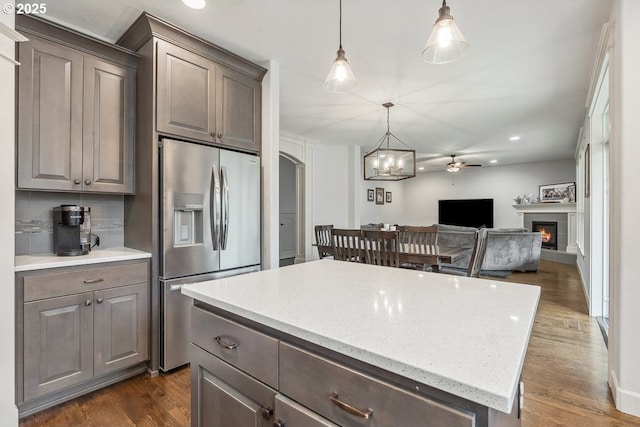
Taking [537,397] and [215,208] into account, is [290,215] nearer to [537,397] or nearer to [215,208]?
Result: [215,208]

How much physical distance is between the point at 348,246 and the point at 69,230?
7.51 ft

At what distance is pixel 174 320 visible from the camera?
2.21m

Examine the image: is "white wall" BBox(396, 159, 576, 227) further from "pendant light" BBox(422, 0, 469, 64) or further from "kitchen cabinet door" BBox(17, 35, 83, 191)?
"kitchen cabinet door" BBox(17, 35, 83, 191)

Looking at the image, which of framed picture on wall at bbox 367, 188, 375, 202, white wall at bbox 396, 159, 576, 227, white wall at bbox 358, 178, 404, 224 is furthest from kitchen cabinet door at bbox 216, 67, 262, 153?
white wall at bbox 396, 159, 576, 227

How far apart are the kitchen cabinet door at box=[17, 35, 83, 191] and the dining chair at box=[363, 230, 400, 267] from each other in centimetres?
235

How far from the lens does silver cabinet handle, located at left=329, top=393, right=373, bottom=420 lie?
0.69 metres

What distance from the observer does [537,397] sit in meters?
1.96

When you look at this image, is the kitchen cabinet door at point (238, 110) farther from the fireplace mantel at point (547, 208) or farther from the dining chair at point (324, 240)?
the fireplace mantel at point (547, 208)

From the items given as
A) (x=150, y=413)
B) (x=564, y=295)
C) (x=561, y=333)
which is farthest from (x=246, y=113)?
(x=564, y=295)

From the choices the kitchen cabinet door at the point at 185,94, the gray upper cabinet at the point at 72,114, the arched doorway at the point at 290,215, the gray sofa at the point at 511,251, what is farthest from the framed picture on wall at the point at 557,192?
the gray upper cabinet at the point at 72,114

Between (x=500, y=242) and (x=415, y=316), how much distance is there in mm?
5439

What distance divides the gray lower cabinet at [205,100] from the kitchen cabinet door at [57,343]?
4.10ft

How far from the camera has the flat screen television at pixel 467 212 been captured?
8.88 meters

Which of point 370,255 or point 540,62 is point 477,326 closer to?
point 370,255
